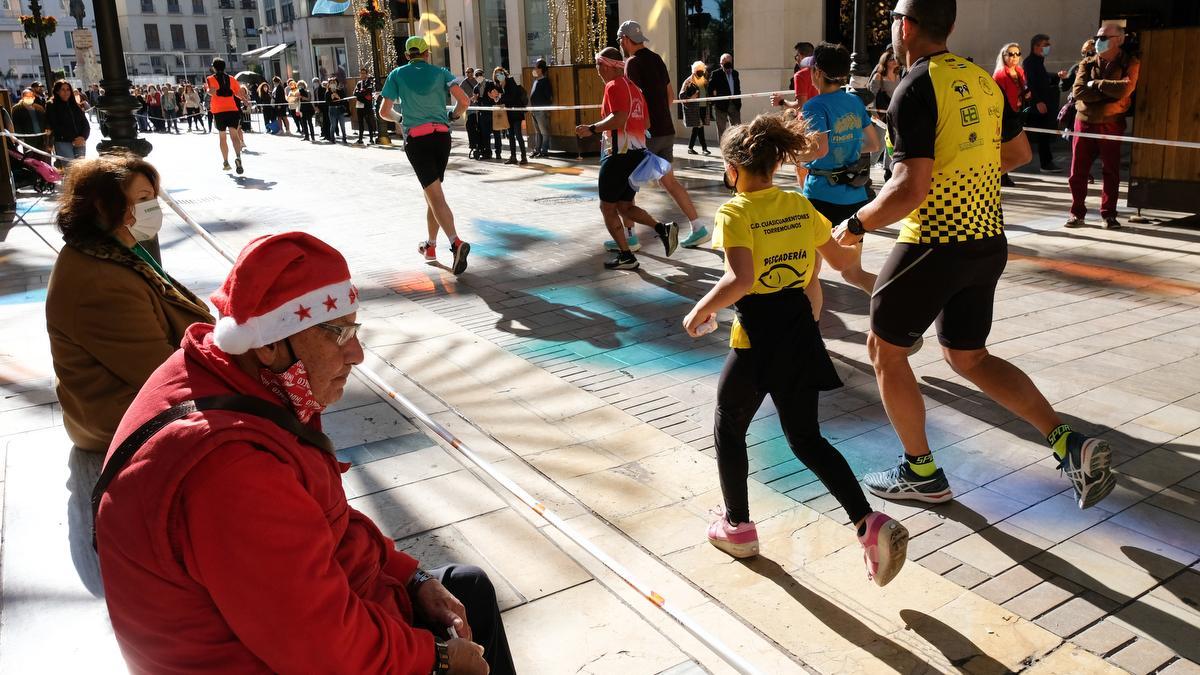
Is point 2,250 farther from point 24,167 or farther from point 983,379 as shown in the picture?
point 983,379

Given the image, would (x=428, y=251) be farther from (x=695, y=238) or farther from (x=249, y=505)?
(x=249, y=505)

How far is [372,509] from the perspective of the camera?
4082mm

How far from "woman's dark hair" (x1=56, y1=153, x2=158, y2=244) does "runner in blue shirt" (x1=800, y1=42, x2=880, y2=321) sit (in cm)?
376

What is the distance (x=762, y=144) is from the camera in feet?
11.0

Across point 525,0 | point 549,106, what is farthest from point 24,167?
point 525,0

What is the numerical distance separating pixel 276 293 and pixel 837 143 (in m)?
4.64

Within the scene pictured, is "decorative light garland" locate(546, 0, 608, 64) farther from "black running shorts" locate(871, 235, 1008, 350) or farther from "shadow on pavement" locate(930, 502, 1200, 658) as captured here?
"shadow on pavement" locate(930, 502, 1200, 658)

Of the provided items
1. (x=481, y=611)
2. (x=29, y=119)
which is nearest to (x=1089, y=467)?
(x=481, y=611)

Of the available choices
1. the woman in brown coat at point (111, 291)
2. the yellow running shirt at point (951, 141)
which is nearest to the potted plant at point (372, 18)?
the woman in brown coat at point (111, 291)

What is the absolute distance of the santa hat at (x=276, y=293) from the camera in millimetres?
1873

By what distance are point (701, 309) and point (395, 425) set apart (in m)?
2.28

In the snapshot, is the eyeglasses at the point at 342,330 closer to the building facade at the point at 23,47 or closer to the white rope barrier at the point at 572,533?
the white rope barrier at the point at 572,533

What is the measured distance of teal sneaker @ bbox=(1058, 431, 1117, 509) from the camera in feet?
11.9

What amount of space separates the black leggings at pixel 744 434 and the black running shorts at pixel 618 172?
4964 mm
